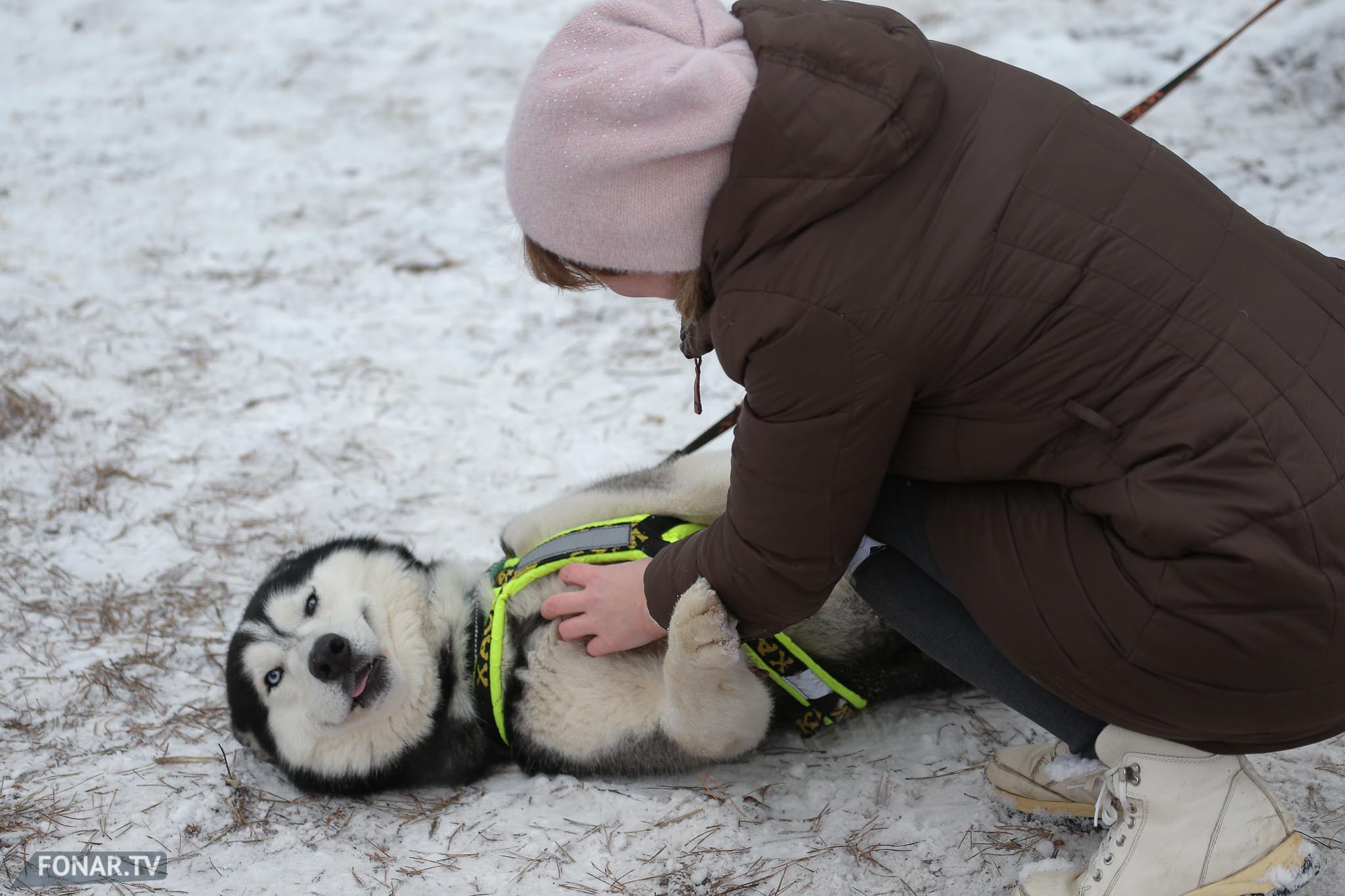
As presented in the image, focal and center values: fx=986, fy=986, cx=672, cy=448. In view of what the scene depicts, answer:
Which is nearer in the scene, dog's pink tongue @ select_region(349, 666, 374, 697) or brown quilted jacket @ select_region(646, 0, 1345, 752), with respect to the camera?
brown quilted jacket @ select_region(646, 0, 1345, 752)

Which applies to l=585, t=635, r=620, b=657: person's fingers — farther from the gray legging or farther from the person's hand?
the gray legging

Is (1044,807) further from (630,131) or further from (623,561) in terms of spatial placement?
(630,131)

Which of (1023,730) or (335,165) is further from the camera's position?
(335,165)

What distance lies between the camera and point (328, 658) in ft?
8.14

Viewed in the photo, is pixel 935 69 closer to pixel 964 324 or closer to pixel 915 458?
pixel 964 324

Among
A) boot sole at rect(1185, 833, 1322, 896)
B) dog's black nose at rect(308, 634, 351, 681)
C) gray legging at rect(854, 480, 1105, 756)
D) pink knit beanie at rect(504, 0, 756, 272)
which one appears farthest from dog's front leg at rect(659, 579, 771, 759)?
boot sole at rect(1185, 833, 1322, 896)

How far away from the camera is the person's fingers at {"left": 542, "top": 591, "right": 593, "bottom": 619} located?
2.42 metres

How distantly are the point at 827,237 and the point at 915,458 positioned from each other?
449 mm

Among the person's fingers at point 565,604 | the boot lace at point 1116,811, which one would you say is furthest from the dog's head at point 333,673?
the boot lace at point 1116,811

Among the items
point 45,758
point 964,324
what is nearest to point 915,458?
point 964,324

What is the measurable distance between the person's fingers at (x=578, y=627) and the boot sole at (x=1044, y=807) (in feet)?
3.33

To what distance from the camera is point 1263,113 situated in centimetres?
502

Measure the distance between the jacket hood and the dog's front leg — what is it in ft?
2.61

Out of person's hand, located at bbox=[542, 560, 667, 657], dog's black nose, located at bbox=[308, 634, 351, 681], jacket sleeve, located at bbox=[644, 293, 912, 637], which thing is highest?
jacket sleeve, located at bbox=[644, 293, 912, 637]
